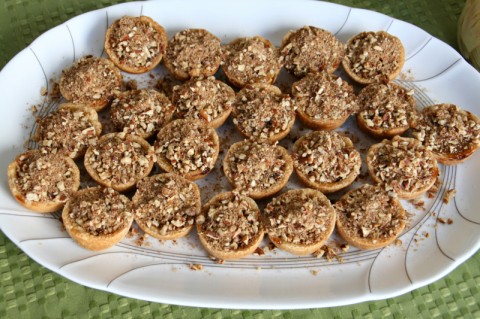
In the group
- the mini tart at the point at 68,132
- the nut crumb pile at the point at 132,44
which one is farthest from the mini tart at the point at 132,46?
the mini tart at the point at 68,132

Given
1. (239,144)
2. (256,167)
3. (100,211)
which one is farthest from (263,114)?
(100,211)

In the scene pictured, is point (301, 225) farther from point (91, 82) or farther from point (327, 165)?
point (91, 82)

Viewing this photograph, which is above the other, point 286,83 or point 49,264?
point 286,83

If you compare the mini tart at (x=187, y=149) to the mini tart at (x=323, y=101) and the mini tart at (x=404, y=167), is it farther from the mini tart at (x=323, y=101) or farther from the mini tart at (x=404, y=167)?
the mini tart at (x=404, y=167)

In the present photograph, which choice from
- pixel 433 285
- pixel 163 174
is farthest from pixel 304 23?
pixel 433 285

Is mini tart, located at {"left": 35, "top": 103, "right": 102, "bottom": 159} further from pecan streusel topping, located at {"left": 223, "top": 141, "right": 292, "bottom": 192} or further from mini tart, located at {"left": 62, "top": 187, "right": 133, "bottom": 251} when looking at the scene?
pecan streusel topping, located at {"left": 223, "top": 141, "right": 292, "bottom": 192}

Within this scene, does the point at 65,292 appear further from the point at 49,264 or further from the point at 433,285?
the point at 433,285

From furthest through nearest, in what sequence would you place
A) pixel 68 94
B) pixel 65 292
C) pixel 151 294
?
pixel 68 94 → pixel 65 292 → pixel 151 294
